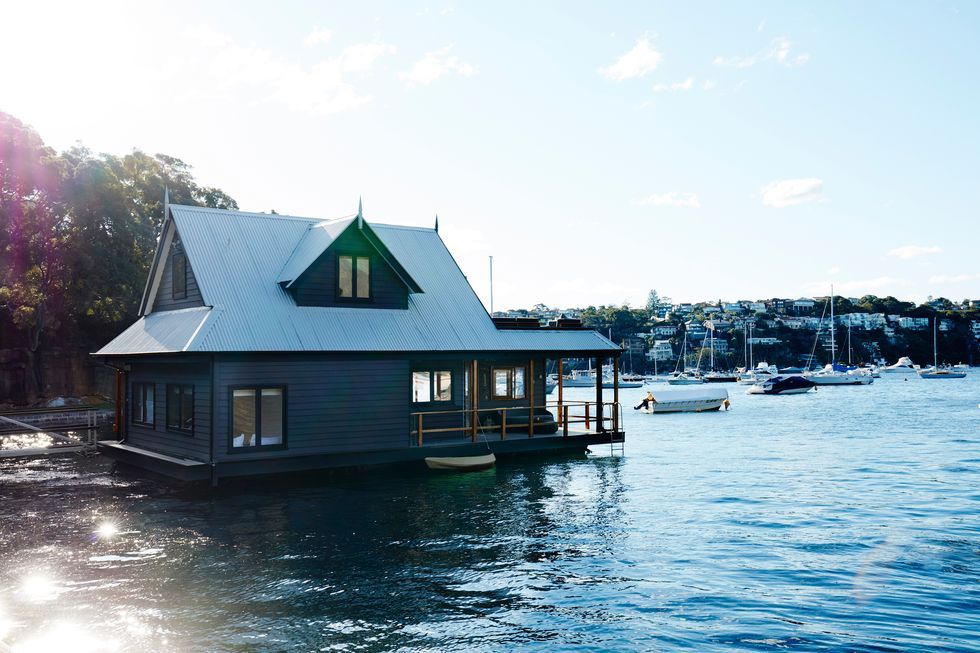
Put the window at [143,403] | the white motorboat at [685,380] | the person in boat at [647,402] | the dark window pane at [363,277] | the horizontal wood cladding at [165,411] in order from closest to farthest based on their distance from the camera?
the horizontal wood cladding at [165,411]
the window at [143,403]
the dark window pane at [363,277]
the person in boat at [647,402]
the white motorboat at [685,380]

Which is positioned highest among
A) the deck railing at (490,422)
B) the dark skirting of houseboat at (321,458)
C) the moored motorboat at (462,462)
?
the deck railing at (490,422)

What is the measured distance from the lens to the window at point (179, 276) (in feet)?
93.7

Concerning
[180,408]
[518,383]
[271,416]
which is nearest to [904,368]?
[518,383]

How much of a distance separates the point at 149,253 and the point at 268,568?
47.0 meters

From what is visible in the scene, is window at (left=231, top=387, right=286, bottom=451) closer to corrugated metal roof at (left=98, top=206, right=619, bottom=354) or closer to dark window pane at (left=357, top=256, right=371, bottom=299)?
corrugated metal roof at (left=98, top=206, right=619, bottom=354)

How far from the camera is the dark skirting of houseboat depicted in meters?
23.6

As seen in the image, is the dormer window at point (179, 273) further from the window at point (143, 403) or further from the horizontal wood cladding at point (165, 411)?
the window at point (143, 403)

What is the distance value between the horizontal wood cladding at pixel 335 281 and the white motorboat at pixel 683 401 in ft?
154

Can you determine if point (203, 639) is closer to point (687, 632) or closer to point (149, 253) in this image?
point (687, 632)

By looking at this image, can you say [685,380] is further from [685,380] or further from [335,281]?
[335,281]

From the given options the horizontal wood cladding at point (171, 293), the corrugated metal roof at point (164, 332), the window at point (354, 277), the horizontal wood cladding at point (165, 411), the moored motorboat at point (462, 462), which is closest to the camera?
the horizontal wood cladding at point (165, 411)

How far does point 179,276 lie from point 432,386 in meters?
10.2

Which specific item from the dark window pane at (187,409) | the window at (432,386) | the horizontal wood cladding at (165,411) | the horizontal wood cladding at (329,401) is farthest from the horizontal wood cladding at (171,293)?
the window at (432,386)

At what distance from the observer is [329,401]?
25.8 m
